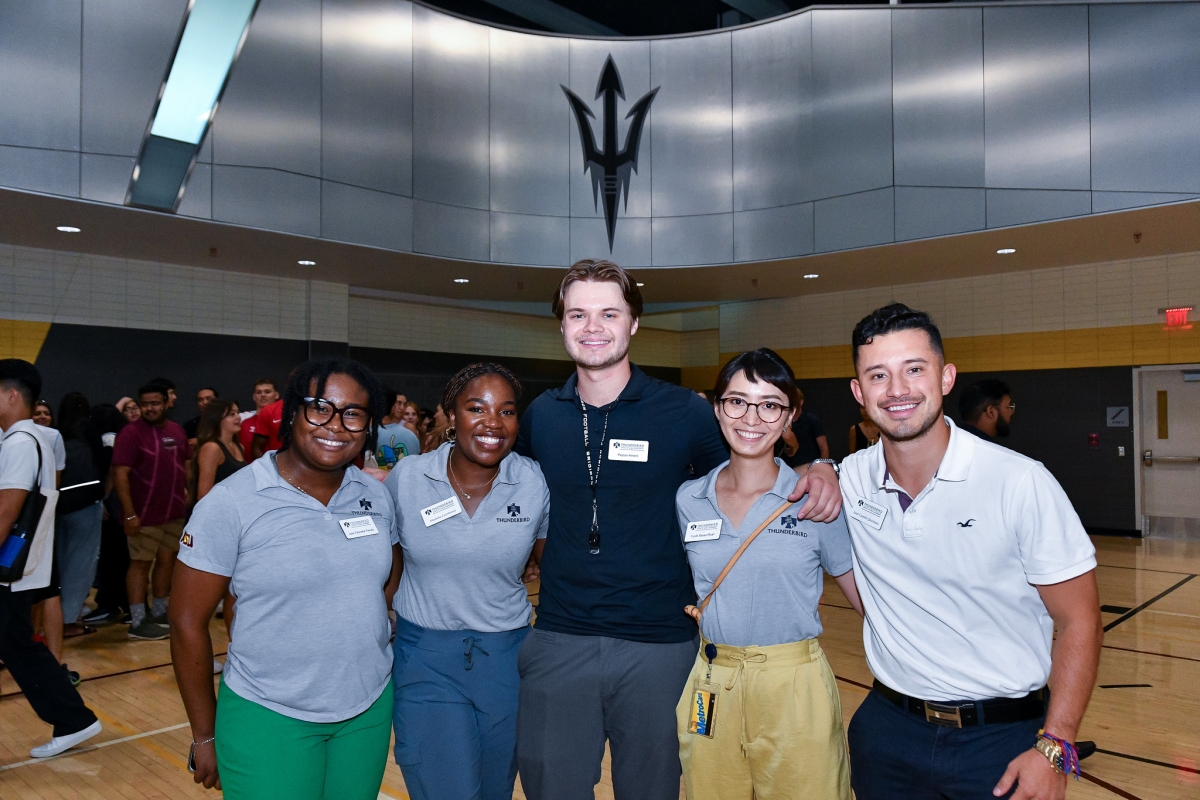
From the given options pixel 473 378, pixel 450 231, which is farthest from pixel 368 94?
pixel 473 378

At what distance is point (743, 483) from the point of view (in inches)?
90.7

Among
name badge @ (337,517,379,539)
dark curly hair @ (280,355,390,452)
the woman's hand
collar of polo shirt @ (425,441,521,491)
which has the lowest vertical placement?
the woman's hand

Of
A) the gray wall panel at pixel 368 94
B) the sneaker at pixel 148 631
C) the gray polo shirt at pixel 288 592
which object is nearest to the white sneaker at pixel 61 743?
the sneaker at pixel 148 631

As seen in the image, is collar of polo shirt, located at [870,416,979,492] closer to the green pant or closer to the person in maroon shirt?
the green pant

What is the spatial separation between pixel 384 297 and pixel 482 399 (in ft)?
42.9

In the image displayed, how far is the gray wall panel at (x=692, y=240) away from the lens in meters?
12.0

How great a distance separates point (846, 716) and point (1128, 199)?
7.83m

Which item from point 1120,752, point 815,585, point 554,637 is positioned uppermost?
point 815,585

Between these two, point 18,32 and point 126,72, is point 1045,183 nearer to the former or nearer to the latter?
point 126,72

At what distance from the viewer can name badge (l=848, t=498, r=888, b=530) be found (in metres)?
2.10

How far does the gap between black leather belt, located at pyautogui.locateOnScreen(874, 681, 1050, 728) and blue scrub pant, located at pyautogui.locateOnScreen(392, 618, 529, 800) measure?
1183mm

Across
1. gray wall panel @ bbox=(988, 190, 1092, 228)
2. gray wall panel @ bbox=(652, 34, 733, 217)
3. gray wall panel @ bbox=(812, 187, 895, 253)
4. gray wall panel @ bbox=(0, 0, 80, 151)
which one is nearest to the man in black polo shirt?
gray wall panel @ bbox=(0, 0, 80, 151)

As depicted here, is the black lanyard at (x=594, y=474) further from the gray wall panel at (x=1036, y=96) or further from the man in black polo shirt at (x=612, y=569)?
the gray wall panel at (x=1036, y=96)

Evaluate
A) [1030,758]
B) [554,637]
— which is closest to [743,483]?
[554,637]
